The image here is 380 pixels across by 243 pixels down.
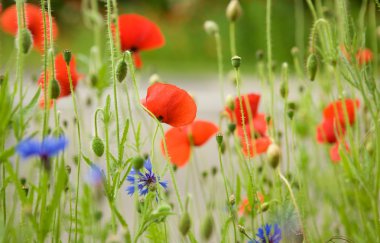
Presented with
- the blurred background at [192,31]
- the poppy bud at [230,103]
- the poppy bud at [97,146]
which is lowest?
the poppy bud at [97,146]

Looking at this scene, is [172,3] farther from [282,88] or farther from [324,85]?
[282,88]

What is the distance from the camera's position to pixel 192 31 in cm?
753

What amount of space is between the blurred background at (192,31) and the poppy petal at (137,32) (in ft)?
16.1

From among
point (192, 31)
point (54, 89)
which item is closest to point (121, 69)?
point (54, 89)

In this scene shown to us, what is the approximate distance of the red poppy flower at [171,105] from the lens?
1037 mm

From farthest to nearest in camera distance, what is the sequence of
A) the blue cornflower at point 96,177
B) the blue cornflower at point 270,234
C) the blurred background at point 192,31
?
the blurred background at point 192,31 < the blue cornflower at point 270,234 < the blue cornflower at point 96,177

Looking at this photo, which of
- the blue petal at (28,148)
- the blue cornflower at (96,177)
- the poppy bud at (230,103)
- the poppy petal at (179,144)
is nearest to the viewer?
the blue petal at (28,148)

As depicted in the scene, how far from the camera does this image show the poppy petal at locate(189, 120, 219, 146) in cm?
140

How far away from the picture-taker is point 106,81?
130 centimetres

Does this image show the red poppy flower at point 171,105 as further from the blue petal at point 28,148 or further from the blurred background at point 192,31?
the blurred background at point 192,31

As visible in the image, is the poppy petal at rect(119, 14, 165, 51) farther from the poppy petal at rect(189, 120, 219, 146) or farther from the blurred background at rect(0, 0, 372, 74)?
the blurred background at rect(0, 0, 372, 74)

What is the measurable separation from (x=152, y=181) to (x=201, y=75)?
5.45m

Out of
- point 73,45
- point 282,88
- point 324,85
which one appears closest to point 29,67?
point 73,45

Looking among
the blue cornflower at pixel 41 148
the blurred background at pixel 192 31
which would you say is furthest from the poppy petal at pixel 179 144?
the blurred background at pixel 192 31
